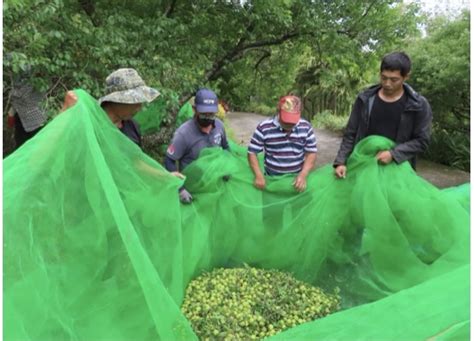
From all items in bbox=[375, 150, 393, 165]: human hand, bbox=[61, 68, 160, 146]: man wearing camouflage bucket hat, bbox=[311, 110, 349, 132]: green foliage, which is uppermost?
bbox=[61, 68, 160, 146]: man wearing camouflage bucket hat

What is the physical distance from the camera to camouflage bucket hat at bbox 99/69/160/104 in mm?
2371

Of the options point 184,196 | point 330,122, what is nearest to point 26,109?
point 184,196

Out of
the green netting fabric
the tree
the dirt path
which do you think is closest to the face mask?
the green netting fabric

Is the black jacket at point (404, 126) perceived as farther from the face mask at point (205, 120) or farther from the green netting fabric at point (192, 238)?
the face mask at point (205, 120)

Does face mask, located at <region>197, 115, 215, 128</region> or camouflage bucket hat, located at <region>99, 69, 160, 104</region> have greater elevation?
camouflage bucket hat, located at <region>99, 69, 160, 104</region>

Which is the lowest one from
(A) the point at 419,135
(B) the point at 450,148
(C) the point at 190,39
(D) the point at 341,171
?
(B) the point at 450,148

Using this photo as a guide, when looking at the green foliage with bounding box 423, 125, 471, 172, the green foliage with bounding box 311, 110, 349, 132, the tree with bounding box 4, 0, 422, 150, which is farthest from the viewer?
the green foliage with bounding box 311, 110, 349, 132

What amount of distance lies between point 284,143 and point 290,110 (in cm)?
24

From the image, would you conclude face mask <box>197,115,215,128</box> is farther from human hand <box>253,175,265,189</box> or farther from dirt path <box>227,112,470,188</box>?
dirt path <box>227,112,470,188</box>

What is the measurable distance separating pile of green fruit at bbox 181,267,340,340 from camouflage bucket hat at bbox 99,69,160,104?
3.63 feet

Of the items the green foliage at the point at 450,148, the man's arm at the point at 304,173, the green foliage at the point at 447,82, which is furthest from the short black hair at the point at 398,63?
the green foliage at the point at 450,148

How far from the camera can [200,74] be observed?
5449mm

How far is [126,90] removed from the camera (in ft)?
7.95

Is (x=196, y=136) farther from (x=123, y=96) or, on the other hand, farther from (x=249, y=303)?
(x=249, y=303)
